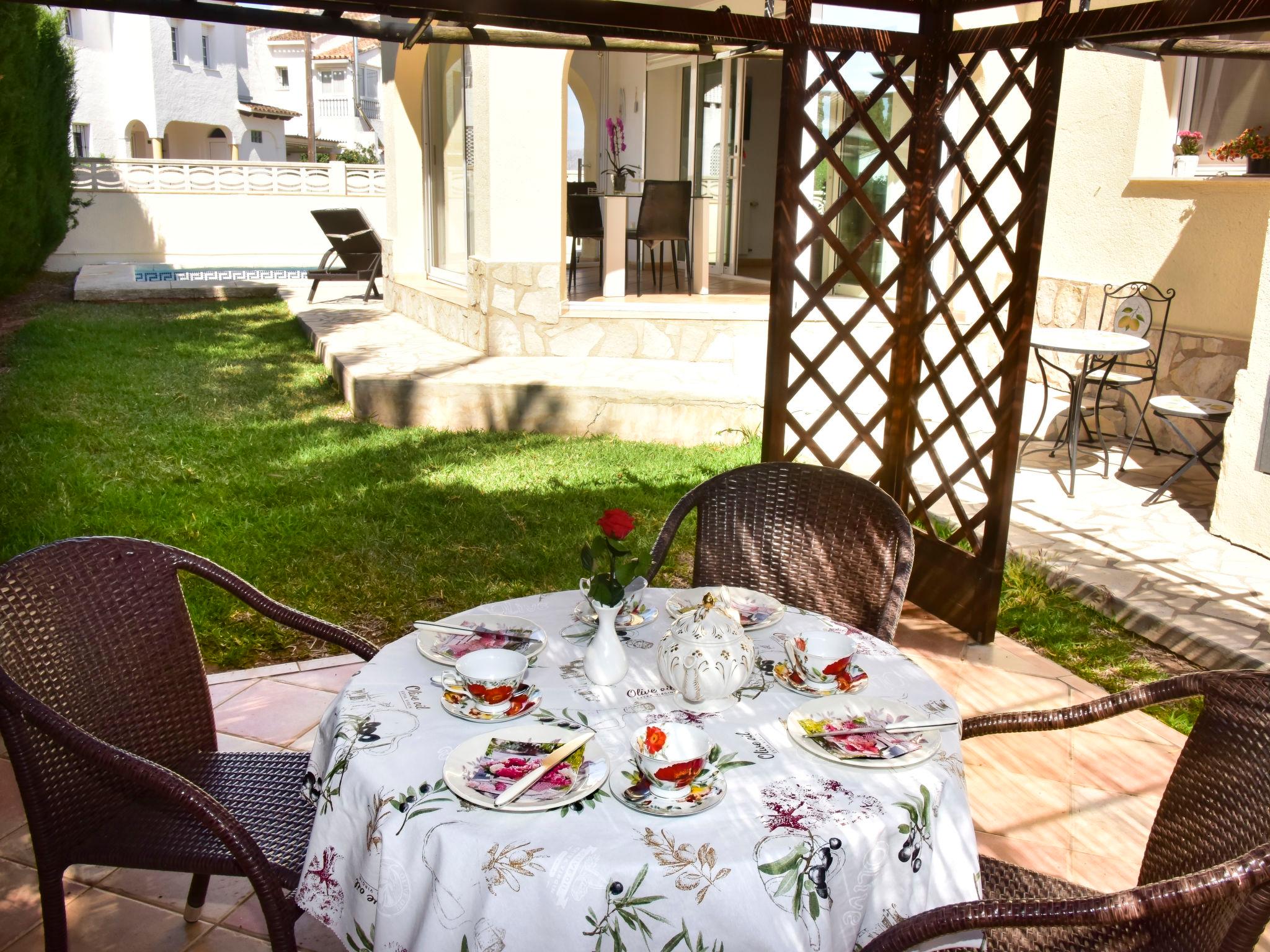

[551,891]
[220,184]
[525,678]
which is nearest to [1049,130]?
[525,678]

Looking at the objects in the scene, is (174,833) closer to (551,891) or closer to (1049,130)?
(551,891)

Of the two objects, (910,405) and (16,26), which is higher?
(16,26)

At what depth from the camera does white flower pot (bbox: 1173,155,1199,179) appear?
21.4ft

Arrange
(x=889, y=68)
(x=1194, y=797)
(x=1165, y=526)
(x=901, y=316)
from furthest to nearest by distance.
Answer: (x=1165, y=526) < (x=901, y=316) < (x=889, y=68) < (x=1194, y=797)

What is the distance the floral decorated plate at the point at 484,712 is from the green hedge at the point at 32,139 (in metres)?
9.93

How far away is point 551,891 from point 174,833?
36.7 inches

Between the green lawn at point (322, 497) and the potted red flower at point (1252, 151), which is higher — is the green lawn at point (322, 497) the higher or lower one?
the lower one

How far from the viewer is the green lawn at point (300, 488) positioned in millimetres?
4371

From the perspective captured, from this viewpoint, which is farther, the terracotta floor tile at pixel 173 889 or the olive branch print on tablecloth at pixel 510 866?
the terracotta floor tile at pixel 173 889

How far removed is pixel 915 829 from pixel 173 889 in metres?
1.81

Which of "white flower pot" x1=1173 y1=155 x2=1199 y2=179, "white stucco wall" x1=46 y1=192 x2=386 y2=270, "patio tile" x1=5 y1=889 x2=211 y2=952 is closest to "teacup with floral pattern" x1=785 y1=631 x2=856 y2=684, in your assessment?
"patio tile" x1=5 y1=889 x2=211 y2=952

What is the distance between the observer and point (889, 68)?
12.1 ft

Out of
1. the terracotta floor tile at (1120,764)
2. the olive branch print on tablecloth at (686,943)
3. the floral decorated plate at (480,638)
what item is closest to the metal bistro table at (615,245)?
the terracotta floor tile at (1120,764)

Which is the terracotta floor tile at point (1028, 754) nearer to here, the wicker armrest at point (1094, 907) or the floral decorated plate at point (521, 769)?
the wicker armrest at point (1094, 907)
